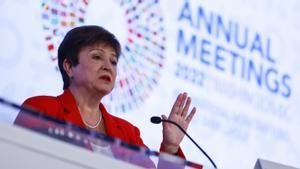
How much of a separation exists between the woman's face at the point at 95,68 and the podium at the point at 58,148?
0.73 m

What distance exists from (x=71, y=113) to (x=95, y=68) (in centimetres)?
21

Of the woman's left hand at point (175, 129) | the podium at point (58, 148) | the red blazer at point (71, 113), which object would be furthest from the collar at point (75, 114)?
the podium at point (58, 148)

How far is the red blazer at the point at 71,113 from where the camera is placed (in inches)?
67.9

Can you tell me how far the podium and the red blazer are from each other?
0.49 meters

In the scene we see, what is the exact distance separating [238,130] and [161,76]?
1.10ft

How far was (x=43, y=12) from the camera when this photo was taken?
2.07m

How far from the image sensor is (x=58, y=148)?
3.66 feet

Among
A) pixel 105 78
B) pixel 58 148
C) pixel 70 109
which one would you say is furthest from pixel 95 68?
pixel 58 148

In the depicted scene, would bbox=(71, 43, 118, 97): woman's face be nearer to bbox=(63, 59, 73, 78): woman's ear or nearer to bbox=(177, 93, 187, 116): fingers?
bbox=(63, 59, 73, 78): woman's ear

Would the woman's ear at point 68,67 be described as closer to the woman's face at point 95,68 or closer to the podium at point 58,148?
the woman's face at point 95,68

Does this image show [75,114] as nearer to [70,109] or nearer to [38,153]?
[70,109]

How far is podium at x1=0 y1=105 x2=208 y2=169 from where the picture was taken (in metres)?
1.08

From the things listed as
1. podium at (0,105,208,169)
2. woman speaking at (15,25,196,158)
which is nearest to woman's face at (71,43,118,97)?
woman speaking at (15,25,196,158)

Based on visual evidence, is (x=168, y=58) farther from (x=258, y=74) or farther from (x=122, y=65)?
(x=258, y=74)
